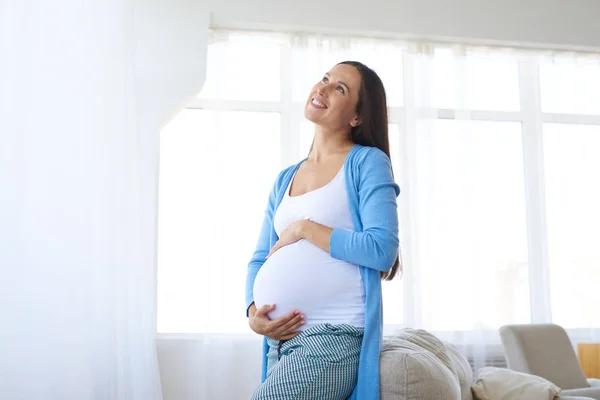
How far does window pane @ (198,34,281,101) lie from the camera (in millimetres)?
4172

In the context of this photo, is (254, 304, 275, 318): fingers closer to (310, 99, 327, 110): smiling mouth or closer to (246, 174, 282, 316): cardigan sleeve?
(246, 174, 282, 316): cardigan sleeve

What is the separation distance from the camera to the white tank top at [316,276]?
1.38m

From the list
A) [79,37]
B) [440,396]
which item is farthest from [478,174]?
[79,37]

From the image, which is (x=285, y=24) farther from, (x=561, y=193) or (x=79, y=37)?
(x=79, y=37)

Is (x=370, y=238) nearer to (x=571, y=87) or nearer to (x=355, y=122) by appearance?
(x=355, y=122)

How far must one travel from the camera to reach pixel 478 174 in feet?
14.7

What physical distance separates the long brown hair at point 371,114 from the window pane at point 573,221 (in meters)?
3.41

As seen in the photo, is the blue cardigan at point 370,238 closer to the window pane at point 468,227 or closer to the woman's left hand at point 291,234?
the woman's left hand at point 291,234

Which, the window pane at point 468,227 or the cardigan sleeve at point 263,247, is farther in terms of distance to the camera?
the window pane at point 468,227

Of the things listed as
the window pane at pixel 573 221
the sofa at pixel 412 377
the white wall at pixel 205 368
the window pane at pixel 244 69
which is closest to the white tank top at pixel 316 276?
the sofa at pixel 412 377

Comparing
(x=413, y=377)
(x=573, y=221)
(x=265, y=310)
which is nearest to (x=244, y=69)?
(x=573, y=221)

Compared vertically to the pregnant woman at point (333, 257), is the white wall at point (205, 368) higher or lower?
lower

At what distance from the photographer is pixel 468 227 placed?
440 centimetres

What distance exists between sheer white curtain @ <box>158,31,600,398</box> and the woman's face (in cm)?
252
